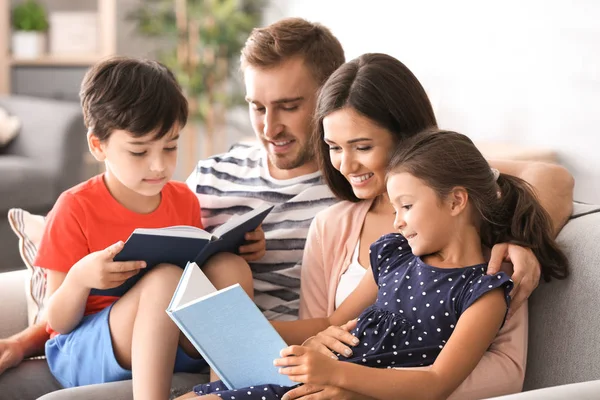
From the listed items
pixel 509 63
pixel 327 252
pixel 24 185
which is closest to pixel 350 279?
pixel 327 252

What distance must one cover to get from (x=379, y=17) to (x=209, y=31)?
1.11 m

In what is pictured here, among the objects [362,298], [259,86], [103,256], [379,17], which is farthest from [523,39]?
[103,256]

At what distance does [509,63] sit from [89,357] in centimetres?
239

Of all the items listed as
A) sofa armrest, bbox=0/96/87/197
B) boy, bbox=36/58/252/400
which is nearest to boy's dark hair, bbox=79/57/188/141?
boy, bbox=36/58/252/400

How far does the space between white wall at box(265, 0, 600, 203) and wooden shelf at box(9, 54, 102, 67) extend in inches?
73.3

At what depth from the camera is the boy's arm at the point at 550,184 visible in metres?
1.73

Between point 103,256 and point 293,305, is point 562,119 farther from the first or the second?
point 103,256

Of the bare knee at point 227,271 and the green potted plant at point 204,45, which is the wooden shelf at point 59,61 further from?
the bare knee at point 227,271

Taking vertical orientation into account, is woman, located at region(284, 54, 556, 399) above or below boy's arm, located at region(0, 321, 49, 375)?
above

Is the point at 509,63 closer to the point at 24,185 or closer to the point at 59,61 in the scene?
the point at 24,185

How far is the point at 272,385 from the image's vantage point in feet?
4.89

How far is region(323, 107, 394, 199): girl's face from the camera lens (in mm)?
1693

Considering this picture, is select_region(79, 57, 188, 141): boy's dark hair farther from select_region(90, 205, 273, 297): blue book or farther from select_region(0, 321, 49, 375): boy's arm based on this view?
select_region(0, 321, 49, 375): boy's arm

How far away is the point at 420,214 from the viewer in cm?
154
